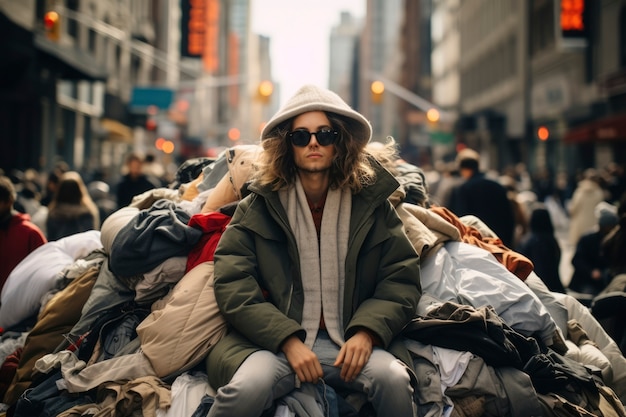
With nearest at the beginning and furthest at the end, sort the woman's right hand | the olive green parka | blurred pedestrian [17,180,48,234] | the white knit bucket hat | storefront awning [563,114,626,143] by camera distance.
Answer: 1. the woman's right hand
2. the olive green parka
3. the white knit bucket hat
4. blurred pedestrian [17,180,48,234]
5. storefront awning [563,114,626,143]

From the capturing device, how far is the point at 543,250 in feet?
31.2

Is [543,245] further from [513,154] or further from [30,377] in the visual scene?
[513,154]

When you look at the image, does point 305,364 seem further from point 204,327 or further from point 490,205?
point 490,205

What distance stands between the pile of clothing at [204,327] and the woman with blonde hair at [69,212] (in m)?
3.77

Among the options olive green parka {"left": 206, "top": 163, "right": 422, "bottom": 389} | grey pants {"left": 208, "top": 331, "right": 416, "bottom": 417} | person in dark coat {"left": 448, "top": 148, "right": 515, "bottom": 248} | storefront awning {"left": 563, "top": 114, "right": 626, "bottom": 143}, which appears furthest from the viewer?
storefront awning {"left": 563, "top": 114, "right": 626, "bottom": 143}

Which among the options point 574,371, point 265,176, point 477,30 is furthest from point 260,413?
point 477,30

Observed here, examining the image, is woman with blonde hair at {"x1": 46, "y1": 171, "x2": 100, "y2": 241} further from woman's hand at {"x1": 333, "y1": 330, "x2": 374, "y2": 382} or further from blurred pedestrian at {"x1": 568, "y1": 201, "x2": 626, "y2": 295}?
woman's hand at {"x1": 333, "y1": 330, "x2": 374, "y2": 382}

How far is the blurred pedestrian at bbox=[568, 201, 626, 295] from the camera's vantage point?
9453 mm

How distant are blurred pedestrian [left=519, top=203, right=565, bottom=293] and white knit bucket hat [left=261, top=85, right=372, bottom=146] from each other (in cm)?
516

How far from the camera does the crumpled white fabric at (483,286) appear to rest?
4.71 metres

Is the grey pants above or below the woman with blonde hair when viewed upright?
below

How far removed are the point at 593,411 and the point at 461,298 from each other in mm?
951

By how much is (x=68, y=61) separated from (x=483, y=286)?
23.9 m

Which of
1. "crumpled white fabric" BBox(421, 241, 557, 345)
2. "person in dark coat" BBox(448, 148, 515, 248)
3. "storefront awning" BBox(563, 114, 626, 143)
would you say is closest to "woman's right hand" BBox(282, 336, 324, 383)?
"crumpled white fabric" BBox(421, 241, 557, 345)
